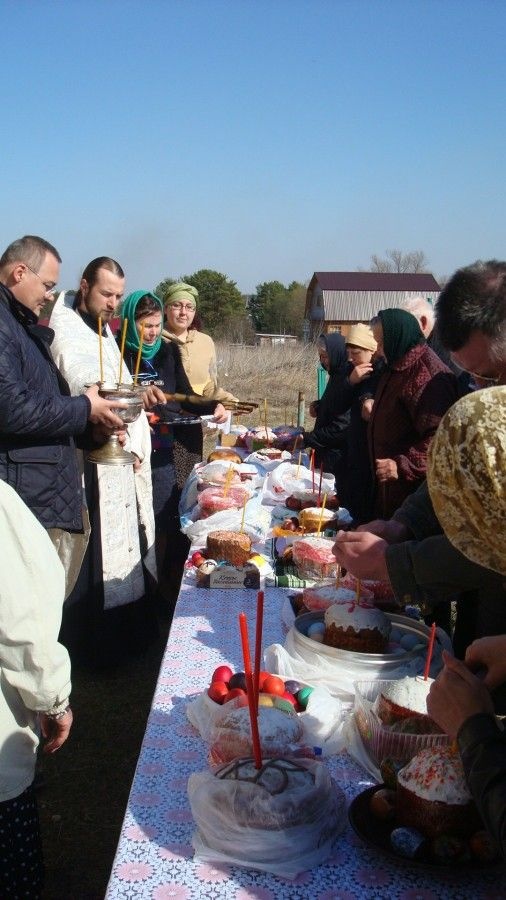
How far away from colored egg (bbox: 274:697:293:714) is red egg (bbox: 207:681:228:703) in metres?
0.13

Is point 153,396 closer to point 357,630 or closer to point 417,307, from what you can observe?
point 417,307

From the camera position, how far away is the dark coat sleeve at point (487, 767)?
0.96 m

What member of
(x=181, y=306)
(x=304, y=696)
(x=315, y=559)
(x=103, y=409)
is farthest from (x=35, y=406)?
(x=181, y=306)

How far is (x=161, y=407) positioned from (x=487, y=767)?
345 centimetres

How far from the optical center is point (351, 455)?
431cm

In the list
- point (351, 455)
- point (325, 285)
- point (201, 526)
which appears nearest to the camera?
point (201, 526)

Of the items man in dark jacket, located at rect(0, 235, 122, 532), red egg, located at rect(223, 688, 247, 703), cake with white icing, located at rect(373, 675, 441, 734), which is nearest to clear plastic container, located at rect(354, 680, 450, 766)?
cake with white icing, located at rect(373, 675, 441, 734)

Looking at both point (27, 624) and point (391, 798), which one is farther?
point (27, 624)

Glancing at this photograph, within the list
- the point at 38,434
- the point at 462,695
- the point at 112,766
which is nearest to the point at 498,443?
the point at 462,695

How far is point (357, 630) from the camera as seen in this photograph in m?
1.83

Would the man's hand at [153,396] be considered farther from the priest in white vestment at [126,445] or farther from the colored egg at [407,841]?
the colored egg at [407,841]

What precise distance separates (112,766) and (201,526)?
1020 mm

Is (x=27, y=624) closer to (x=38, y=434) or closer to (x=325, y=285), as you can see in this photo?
(x=38, y=434)

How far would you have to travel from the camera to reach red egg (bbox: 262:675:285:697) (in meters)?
1.60
